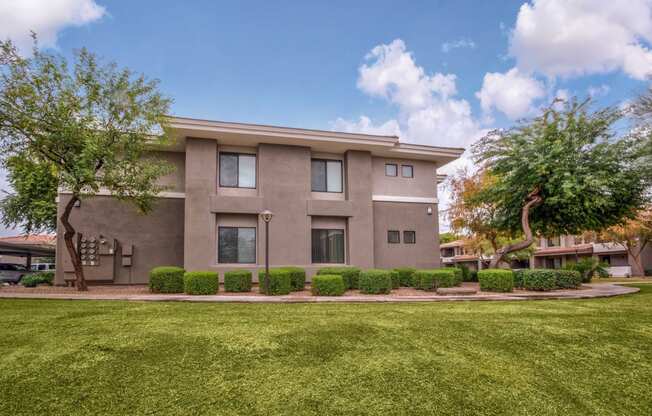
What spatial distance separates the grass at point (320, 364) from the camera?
13.8ft

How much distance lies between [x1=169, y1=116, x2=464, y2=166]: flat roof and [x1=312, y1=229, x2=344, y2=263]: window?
378 centimetres

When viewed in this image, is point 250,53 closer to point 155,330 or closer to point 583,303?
point 155,330

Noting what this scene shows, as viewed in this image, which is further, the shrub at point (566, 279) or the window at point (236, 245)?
the window at point (236, 245)

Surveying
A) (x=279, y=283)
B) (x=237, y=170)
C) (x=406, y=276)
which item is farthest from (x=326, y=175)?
(x=279, y=283)

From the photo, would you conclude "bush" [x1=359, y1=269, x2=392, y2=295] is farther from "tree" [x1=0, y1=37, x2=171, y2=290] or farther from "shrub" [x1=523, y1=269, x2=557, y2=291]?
"tree" [x1=0, y1=37, x2=171, y2=290]

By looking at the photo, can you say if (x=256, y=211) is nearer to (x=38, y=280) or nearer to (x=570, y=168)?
(x=38, y=280)

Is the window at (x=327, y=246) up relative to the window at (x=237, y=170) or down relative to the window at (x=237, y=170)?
down

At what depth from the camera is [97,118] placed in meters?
12.4

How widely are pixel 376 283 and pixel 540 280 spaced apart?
19.1ft

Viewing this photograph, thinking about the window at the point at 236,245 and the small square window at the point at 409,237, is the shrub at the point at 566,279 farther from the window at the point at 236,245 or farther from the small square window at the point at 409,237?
the window at the point at 236,245

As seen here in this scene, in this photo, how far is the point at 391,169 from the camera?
1894 centimetres

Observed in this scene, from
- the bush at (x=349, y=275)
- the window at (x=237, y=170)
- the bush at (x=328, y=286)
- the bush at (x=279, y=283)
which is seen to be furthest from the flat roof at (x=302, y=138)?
the bush at (x=328, y=286)

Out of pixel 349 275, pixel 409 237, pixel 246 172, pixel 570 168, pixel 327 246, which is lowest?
pixel 349 275

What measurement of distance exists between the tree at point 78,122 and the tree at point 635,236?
28.5 m
